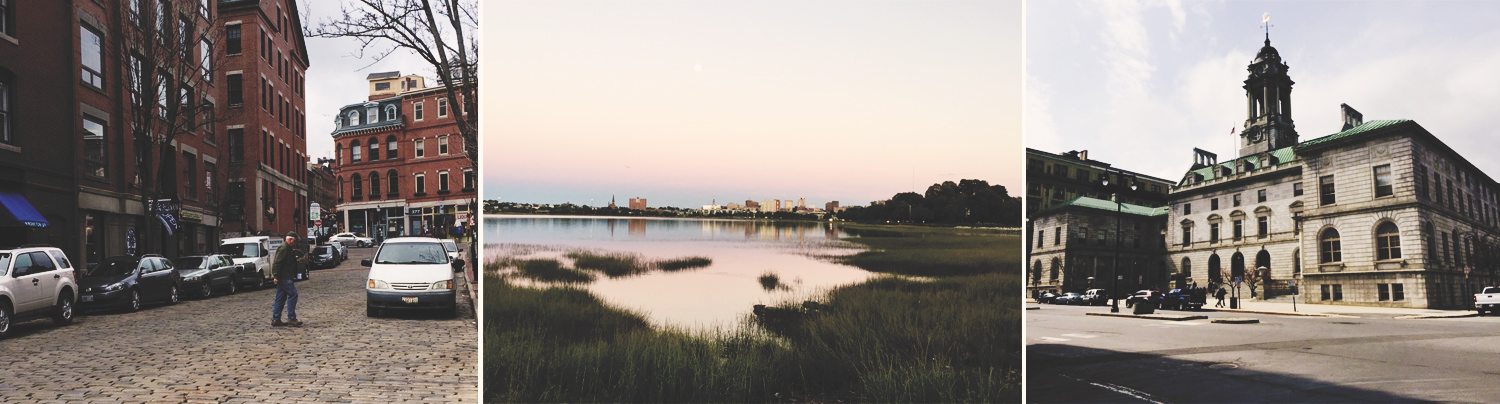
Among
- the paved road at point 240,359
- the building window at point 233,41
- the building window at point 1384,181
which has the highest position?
the building window at point 233,41

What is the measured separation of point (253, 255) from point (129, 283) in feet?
21.5

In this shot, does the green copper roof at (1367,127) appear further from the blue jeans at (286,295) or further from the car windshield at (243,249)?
the car windshield at (243,249)

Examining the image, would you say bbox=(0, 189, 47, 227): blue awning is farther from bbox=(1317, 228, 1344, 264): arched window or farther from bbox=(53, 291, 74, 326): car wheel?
bbox=(1317, 228, 1344, 264): arched window

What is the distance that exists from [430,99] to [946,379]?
149ft

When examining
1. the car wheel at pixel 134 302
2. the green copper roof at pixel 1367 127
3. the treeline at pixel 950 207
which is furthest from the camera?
the green copper roof at pixel 1367 127

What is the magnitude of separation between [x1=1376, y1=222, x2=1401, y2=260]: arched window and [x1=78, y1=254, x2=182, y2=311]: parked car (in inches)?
812

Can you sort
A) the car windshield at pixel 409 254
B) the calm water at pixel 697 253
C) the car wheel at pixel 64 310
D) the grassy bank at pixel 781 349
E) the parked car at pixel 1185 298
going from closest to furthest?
the grassy bank at pixel 781 349, the calm water at pixel 697 253, the car wheel at pixel 64 310, the car windshield at pixel 409 254, the parked car at pixel 1185 298

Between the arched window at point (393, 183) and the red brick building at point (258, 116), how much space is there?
8254 millimetres

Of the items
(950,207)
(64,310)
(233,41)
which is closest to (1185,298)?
(950,207)

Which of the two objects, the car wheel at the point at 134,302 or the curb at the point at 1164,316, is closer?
the car wheel at the point at 134,302

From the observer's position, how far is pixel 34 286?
31.4ft

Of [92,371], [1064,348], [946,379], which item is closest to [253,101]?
[92,371]

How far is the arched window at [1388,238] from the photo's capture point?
1244 centimetres

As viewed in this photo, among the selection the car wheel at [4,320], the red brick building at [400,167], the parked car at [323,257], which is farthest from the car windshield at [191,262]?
the red brick building at [400,167]
